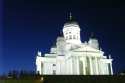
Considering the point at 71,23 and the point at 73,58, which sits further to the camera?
the point at 71,23

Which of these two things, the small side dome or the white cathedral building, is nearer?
the white cathedral building

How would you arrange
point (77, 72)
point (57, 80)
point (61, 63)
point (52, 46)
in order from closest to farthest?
point (57, 80) < point (77, 72) < point (61, 63) < point (52, 46)

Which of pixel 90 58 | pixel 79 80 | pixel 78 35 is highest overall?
pixel 78 35

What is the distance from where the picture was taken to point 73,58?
28.5 m

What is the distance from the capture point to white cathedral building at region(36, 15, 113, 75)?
28.6 meters

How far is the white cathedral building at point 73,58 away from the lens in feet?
93.8

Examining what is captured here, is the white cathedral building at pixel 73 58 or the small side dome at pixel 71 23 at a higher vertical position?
the small side dome at pixel 71 23

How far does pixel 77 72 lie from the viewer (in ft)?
93.3

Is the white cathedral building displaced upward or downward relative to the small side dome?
downward

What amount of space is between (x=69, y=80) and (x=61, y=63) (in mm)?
12807

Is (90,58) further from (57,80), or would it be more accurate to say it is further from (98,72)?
(57,80)

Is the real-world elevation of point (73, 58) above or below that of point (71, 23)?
below

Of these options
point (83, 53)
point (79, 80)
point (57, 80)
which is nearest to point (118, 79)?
point (79, 80)

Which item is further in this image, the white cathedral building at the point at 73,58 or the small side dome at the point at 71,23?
the small side dome at the point at 71,23
